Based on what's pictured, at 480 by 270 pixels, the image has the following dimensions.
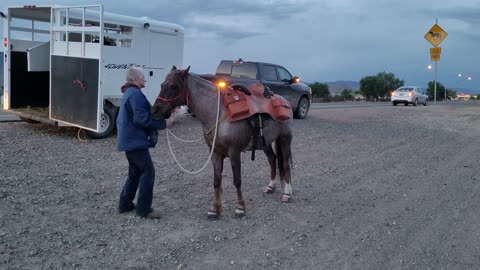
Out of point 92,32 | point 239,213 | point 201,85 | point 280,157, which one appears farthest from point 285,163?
point 92,32

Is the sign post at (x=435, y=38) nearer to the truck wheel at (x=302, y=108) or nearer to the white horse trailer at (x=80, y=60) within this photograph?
the truck wheel at (x=302, y=108)

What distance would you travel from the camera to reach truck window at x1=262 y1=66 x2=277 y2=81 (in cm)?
1708

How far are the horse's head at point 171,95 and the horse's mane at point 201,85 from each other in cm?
11

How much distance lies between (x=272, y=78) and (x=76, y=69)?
8192 millimetres

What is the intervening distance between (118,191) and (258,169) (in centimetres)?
315

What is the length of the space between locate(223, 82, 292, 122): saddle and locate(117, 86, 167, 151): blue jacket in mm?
941

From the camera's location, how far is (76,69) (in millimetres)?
11000

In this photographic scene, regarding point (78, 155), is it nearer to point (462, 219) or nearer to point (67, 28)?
point (67, 28)

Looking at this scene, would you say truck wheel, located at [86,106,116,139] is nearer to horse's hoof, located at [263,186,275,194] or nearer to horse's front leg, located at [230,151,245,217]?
horse's hoof, located at [263,186,275,194]

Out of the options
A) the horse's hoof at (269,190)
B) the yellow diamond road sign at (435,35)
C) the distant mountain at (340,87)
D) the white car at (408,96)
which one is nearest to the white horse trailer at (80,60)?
the horse's hoof at (269,190)

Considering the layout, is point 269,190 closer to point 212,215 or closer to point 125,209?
point 212,215

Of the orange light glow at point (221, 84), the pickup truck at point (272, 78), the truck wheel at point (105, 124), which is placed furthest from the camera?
the pickup truck at point (272, 78)

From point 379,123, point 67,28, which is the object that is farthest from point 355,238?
point 379,123

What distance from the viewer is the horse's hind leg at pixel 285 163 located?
725 centimetres
